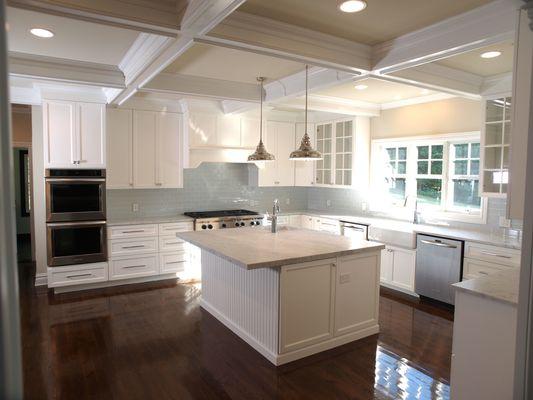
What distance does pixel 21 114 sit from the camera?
5848 millimetres

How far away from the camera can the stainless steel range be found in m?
5.56

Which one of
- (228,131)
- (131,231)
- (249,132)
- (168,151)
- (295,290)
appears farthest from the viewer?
(249,132)

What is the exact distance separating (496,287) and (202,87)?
331cm

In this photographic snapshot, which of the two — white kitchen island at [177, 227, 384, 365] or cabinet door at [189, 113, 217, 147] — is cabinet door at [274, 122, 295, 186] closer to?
cabinet door at [189, 113, 217, 147]

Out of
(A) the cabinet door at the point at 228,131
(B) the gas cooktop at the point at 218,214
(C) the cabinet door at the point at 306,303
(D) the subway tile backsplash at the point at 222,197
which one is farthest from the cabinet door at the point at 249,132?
(C) the cabinet door at the point at 306,303

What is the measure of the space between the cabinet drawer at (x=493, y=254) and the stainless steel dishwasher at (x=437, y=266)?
0.11 metres

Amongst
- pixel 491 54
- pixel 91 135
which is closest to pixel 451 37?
pixel 491 54

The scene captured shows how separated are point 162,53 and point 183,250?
322cm

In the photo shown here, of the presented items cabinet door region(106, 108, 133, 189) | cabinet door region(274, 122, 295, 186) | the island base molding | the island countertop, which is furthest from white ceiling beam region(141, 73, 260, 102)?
cabinet door region(274, 122, 295, 186)

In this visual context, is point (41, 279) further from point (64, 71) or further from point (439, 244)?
point (439, 244)

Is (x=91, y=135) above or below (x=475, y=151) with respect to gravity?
above

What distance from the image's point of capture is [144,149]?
5.46 meters

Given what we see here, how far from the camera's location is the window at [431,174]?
4.89 meters

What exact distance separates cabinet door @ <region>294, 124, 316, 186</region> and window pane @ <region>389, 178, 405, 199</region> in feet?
4.67
